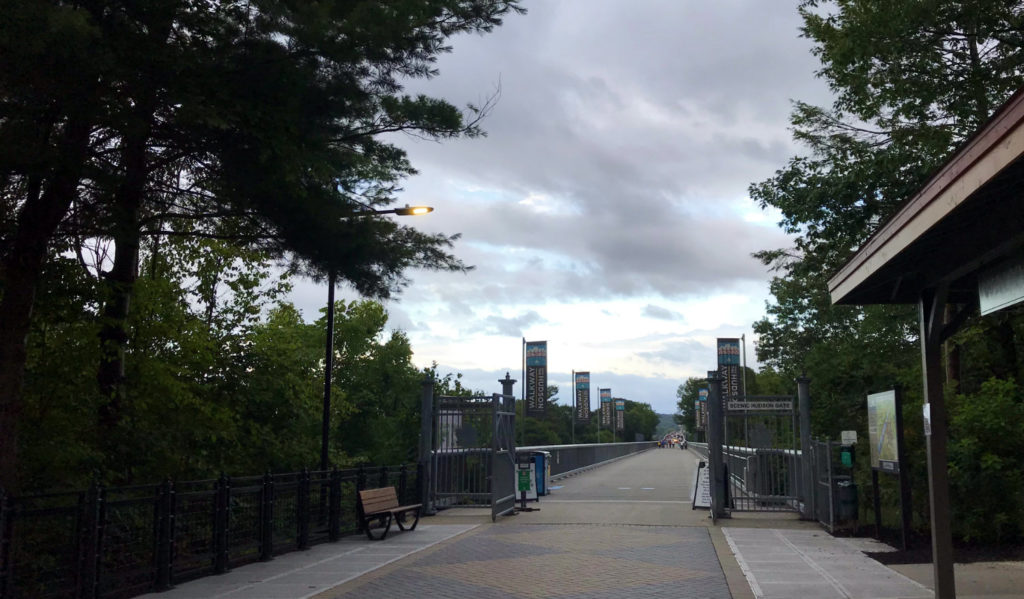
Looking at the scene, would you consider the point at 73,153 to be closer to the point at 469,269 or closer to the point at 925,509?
the point at 469,269

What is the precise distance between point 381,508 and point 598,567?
5.05 meters

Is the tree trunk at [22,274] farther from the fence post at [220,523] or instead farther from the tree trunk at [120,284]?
the fence post at [220,523]

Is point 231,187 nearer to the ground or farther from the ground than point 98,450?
farther from the ground

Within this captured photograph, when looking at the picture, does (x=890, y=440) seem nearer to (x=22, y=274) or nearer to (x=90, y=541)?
(x=90, y=541)

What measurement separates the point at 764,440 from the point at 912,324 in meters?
8.48

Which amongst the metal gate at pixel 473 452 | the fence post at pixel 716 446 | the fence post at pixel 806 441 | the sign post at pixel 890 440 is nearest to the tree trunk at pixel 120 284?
the metal gate at pixel 473 452

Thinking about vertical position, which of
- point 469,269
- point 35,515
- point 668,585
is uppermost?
point 469,269

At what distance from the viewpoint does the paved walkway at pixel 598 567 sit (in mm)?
10297

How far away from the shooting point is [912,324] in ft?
81.2

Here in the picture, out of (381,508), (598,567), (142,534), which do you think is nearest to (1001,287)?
(598,567)

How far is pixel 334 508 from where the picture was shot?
15.5m

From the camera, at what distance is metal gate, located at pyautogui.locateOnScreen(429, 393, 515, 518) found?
1889cm

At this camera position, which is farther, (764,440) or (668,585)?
(764,440)

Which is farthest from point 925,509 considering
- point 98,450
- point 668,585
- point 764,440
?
point 98,450
